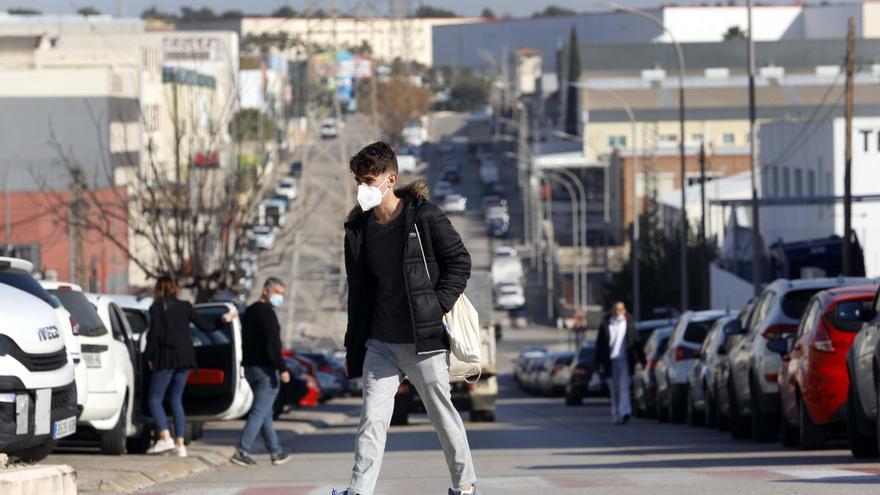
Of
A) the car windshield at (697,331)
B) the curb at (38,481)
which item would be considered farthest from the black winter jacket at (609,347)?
the curb at (38,481)

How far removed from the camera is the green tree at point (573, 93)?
438 ft

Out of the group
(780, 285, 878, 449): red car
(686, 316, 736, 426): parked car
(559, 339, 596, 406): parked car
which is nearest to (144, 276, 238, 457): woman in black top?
(780, 285, 878, 449): red car

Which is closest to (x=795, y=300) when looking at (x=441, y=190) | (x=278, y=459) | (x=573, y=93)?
(x=278, y=459)

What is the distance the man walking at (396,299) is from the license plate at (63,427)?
4713 mm

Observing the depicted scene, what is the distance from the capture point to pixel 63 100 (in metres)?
78.9

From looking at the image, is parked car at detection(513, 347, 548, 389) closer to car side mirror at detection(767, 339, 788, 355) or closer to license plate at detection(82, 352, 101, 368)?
car side mirror at detection(767, 339, 788, 355)

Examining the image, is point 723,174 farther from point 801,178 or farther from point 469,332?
point 469,332

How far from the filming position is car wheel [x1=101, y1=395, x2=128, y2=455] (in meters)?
17.3

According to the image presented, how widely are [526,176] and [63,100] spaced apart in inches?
1768

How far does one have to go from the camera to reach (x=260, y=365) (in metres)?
17.0

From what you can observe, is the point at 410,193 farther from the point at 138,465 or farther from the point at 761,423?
the point at 761,423

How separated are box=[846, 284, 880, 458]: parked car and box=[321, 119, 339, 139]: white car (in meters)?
66.0

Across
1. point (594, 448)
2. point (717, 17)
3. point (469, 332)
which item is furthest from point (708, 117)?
point (469, 332)

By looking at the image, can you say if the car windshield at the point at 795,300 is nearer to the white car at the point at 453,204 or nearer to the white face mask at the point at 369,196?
the white face mask at the point at 369,196
